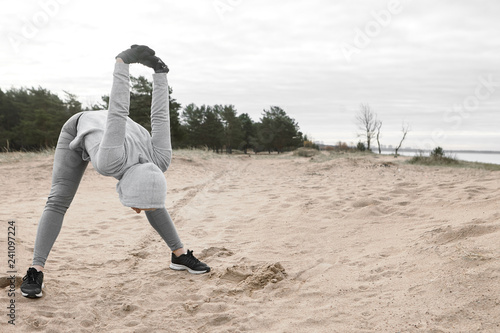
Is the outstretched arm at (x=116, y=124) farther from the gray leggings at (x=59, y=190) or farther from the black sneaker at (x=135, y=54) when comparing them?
the gray leggings at (x=59, y=190)

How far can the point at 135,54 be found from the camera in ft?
7.23

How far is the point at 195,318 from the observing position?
229cm

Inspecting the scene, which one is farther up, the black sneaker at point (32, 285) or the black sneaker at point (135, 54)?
the black sneaker at point (135, 54)

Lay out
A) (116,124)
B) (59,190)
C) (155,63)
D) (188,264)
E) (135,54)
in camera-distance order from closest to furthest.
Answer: (116,124)
(135,54)
(155,63)
(59,190)
(188,264)

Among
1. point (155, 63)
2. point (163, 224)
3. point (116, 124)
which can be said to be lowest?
point (163, 224)

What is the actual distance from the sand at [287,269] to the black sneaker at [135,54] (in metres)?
1.62

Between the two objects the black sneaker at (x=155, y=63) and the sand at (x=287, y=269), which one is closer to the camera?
the sand at (x=287, y=269)

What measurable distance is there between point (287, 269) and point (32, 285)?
75.1 inches

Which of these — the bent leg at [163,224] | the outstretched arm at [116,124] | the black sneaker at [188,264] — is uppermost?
the outstretched arm at [116,124]

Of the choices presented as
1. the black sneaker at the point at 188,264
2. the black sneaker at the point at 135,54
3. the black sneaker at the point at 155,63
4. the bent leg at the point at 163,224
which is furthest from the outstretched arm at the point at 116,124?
the black sneaker at the point at 188,264

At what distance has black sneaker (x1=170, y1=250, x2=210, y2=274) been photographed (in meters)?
3.04

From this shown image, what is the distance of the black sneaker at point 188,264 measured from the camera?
9.98 feet

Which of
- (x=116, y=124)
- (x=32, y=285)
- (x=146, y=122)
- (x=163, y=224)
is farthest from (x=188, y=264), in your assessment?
(x=146, y=122)

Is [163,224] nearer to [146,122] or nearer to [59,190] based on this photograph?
[59,190]
